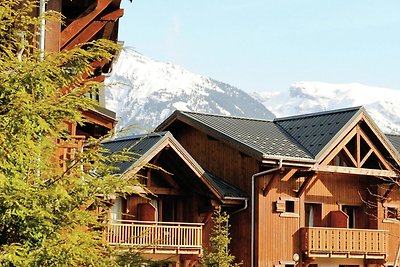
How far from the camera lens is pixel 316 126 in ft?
129

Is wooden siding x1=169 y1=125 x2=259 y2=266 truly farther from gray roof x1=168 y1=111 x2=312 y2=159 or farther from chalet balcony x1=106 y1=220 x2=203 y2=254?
chalet balcony x1=106 y1=220 x2=203 y2=254

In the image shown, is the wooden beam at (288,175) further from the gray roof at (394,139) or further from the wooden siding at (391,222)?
the gray roof at (394,139)

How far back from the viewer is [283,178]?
1447 inches

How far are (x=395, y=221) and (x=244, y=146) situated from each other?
8.90 m

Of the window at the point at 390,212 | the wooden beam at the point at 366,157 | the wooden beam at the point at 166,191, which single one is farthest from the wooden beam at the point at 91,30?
the window at the point at 390,212

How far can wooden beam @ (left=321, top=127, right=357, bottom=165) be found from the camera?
36.8 meters

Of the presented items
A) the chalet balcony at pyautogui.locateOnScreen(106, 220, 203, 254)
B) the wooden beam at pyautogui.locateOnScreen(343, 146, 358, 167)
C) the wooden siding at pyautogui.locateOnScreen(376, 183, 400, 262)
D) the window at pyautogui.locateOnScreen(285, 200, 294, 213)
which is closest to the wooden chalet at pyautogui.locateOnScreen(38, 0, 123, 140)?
the chalet balcony at pyautogui.locateOnScreen(106, 220, 203, 254)

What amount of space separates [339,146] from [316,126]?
7.52 feet

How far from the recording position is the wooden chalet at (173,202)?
33.0 m

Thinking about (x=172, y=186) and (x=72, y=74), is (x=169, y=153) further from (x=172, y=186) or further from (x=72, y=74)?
(x=72, y=74)

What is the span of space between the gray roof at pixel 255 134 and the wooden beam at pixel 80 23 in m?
14.0

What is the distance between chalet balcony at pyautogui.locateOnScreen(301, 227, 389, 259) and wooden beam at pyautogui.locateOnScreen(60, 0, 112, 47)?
56.3 ft

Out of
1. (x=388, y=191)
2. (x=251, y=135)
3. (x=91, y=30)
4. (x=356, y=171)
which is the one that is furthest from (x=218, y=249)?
(x=91, y=30)

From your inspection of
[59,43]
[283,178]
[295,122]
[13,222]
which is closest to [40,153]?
[13,222]
